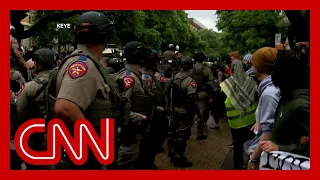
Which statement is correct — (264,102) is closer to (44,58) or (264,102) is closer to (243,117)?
(243,117)

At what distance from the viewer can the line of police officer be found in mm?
3295

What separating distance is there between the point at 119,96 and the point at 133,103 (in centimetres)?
146

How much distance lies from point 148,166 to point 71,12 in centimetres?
1574

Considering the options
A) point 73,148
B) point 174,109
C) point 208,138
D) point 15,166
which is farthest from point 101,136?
point 208,138

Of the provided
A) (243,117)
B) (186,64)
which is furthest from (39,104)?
(186,64)

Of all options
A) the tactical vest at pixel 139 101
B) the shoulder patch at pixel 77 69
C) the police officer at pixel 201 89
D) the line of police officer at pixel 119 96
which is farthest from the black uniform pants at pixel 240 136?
the police officer at pixel 201 89

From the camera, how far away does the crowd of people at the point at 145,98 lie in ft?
10.5

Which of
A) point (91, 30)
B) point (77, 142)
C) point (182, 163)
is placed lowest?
point (182, 163)

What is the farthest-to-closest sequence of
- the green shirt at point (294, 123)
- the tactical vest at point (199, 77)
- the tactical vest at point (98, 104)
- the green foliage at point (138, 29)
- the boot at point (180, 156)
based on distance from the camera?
1. the green foliage at point (138, 29)
2. the tactical vest at point (199, 77)
3. the boot at point (180, 156)
4. the tactical vest at point (98, 104)
5. the green shirt at point (294, 123)

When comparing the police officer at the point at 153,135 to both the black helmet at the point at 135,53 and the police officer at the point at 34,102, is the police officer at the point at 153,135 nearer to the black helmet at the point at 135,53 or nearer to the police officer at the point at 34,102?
the black helmet at the point at 135,53

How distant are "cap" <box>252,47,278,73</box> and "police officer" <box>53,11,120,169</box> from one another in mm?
1439

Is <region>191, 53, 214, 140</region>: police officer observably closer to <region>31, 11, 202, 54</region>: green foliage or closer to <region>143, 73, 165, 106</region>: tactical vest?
<region>31, 11, 202, 54</region>: green foliage

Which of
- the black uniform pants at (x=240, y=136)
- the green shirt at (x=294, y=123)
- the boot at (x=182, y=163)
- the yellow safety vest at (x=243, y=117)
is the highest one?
the green shirt at (x=294, y=123)

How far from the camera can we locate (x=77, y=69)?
3301 millimetres
